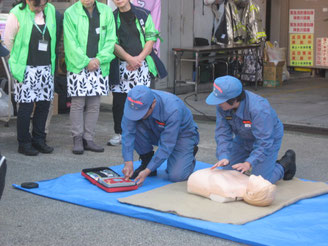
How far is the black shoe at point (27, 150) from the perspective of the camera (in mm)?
6105

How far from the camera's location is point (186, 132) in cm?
511

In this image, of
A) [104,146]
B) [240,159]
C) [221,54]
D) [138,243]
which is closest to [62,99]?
[104,146]

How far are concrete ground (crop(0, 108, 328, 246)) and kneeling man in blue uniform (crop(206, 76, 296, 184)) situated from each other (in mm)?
769

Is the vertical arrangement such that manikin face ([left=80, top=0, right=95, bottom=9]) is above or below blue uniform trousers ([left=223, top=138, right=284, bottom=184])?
above

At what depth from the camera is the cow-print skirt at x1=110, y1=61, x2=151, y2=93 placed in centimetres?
649

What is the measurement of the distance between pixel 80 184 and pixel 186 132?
3.37 ft

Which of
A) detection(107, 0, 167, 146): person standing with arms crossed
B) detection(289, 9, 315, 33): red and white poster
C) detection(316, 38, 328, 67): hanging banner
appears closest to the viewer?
detection(107, 0, 167, 146): person standing with arms crossed

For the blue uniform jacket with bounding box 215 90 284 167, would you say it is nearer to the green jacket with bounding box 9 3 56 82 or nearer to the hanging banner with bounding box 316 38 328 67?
the green jacket with bounding box 9 3 56 82

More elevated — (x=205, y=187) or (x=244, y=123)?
(x=244, y=123)

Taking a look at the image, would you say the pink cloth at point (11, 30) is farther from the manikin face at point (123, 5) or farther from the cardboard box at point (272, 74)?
the cardboard box at point (272, 74)

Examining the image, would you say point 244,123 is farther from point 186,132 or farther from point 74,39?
point 74,39

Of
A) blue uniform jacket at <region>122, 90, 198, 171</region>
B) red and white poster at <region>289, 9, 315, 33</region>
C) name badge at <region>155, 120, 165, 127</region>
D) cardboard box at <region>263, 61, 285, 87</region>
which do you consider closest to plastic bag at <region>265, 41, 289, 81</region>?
cardboard box at <region>263, 61, 285, 87</region>

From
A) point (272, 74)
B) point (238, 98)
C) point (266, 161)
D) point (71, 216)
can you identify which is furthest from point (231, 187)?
point (272, 74)

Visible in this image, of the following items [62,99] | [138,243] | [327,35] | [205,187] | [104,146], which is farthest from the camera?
[327,35]
